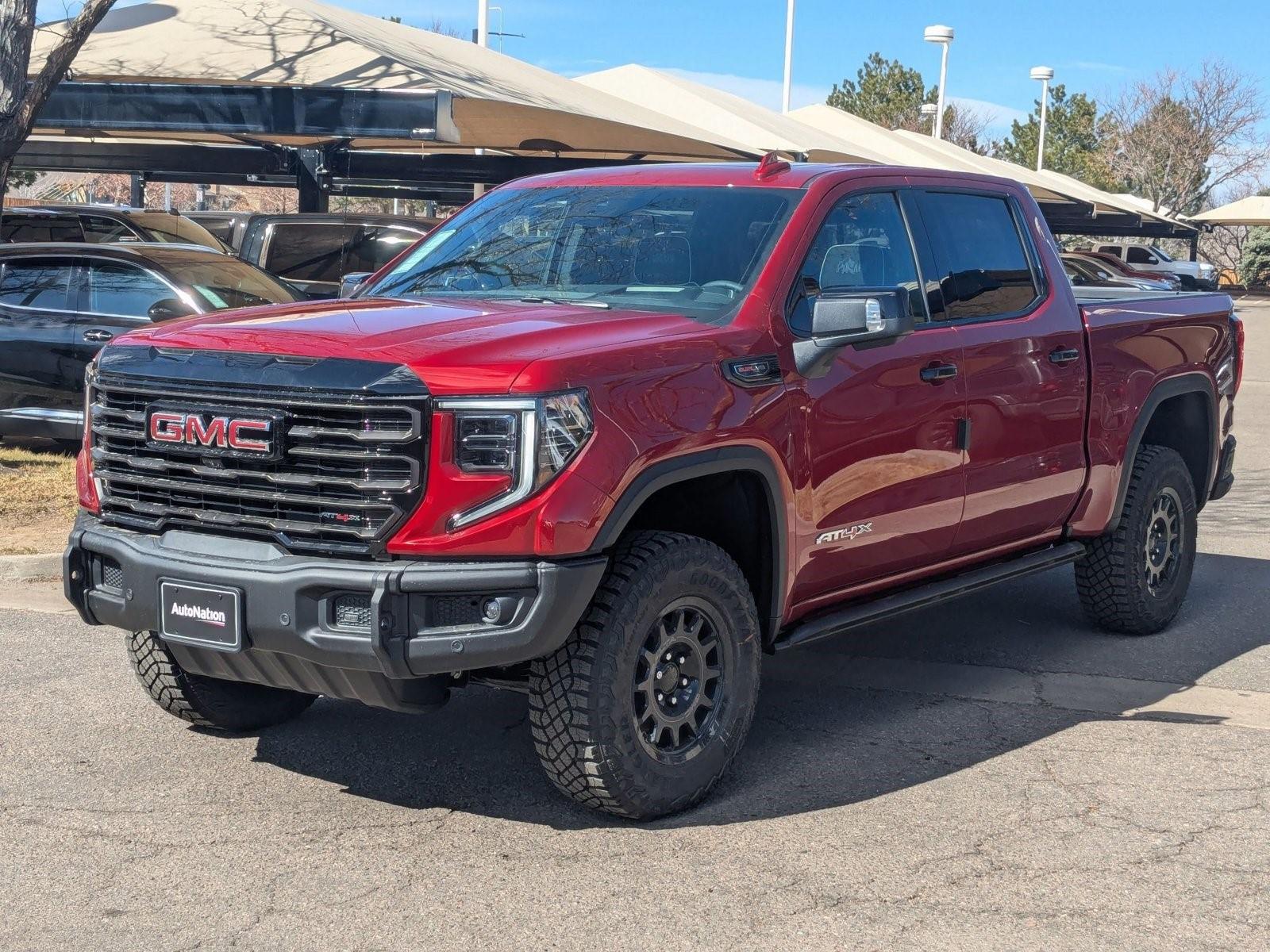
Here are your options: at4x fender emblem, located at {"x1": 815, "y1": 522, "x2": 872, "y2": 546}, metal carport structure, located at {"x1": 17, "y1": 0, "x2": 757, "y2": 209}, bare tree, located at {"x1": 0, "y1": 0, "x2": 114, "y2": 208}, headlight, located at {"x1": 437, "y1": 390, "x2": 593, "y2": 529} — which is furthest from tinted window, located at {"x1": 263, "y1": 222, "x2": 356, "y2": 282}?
headlight, located at {"x1": 437, "y1": 390, "x2": 593, "y2": 529}

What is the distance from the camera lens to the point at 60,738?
17.3 ft

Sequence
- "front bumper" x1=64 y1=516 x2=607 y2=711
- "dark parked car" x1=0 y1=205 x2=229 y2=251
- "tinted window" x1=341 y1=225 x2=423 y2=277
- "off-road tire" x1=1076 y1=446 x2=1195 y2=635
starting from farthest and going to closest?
"dark parked car" x1=0 y1=205 x2=229 y2=251 → "tinted window" x1=341 y1=225 x2=423 y2=277 → "off-road tire" x1=1076 y1=446 x2=1195 y2=635 → "front bumper" x1=64 y1=516 x2=607 y2=711

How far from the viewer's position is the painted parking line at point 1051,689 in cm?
594

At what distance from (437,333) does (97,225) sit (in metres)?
13.1

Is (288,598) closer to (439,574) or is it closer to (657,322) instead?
(439,574)

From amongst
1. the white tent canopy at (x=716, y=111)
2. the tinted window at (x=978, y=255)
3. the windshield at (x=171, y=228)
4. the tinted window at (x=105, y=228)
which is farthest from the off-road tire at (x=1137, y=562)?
the white tent canopy at (x=716, y=111)

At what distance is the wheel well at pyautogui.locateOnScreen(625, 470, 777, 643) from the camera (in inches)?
189

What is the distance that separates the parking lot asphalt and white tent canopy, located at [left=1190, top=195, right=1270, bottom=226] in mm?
52930

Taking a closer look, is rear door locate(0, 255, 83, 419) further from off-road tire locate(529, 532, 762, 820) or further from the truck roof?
off-road tire locate(529, 532, 762, 820)

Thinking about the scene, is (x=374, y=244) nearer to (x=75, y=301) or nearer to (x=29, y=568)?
(x=75, y=301)

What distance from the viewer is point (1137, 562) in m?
6.93

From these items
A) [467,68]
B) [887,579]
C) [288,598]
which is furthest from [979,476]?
[467,68]

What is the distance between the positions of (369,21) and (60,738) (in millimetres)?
16037

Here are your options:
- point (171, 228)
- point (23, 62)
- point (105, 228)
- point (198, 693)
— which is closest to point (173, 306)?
point (23, 62)
